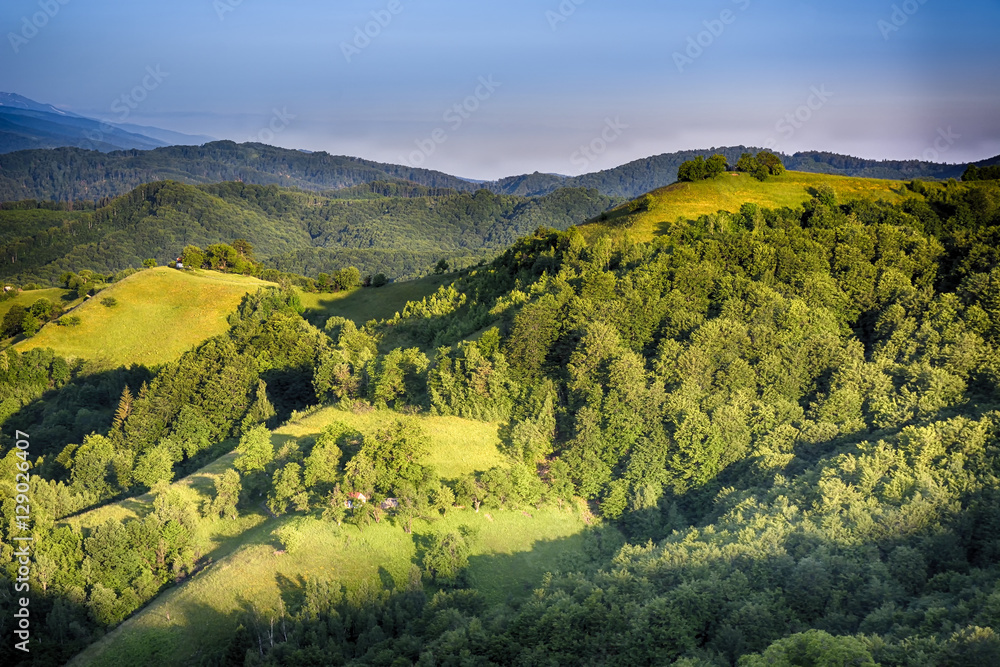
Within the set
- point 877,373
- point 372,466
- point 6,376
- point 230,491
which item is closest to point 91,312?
point 6,376

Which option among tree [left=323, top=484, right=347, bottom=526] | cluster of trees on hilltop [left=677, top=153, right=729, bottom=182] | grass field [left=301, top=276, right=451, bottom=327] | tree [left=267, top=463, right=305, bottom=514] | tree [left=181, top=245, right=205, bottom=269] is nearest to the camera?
tree [left=323, top=484, right=347, bottom=526]

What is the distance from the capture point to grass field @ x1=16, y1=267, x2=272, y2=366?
9038cm

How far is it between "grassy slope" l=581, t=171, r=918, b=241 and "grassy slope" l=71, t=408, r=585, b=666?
4079 centimetres

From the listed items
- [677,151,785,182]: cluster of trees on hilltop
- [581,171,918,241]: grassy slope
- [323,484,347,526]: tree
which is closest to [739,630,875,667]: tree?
[323,484,347,526]: tree

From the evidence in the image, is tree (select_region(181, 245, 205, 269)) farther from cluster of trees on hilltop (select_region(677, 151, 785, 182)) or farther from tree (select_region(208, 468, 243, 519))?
cluster of trees on hilltop (select_region(677, 151, 785, 182))

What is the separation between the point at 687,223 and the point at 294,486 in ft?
172

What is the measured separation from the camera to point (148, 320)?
318ft

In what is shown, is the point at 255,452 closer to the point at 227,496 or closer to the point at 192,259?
the point at 227,496

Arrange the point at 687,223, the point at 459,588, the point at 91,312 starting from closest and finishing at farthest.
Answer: the point at 459,588, the point at 687,223, the point at 91,312

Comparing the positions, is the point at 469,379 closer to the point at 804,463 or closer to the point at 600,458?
the point at 600,458

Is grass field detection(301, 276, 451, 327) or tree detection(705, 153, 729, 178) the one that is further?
grass field detection(301, 276, 451, 327)

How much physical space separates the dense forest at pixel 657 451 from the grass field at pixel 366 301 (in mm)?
26143

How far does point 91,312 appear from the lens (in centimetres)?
9675

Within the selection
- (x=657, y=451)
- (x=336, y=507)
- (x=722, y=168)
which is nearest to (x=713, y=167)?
(x=722, y=168)
